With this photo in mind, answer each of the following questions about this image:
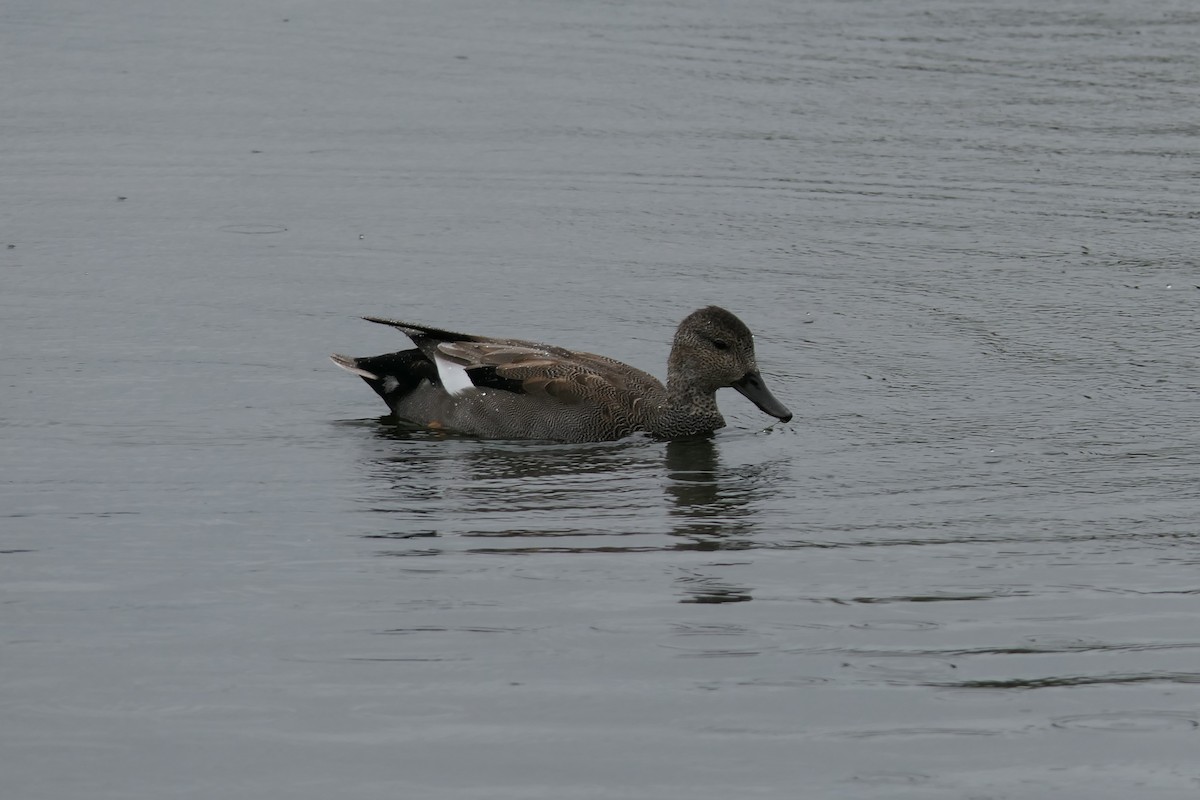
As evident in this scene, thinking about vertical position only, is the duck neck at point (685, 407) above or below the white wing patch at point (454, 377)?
below

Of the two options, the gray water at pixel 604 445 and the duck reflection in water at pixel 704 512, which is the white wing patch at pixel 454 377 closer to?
the gray water at pixel 604 445

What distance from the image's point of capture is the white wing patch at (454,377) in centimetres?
1021

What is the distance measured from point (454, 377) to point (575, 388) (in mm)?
641

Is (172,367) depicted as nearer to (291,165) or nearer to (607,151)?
(291,165)

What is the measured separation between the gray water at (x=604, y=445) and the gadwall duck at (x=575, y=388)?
17 cm

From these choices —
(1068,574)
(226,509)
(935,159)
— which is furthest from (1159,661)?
(935,159)

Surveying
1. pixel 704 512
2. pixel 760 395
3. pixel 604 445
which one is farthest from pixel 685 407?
pixel 704 512

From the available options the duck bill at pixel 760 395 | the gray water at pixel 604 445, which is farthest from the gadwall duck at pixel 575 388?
the gray water at pixel 604 445

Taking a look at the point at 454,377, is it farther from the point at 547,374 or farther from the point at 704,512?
the point at 704,512

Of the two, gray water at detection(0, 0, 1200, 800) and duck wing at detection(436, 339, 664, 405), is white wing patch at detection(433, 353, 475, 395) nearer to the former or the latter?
duck wing at detection(436, 339, 664, 405)

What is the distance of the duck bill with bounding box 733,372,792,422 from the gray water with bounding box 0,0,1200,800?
0.14 meters

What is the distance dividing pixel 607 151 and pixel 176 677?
10471mm

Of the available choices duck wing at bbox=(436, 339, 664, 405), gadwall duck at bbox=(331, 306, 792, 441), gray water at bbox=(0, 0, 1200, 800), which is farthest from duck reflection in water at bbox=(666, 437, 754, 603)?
duck wing at bbox=(436, 339, 664, 405)

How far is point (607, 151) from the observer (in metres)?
16.2
